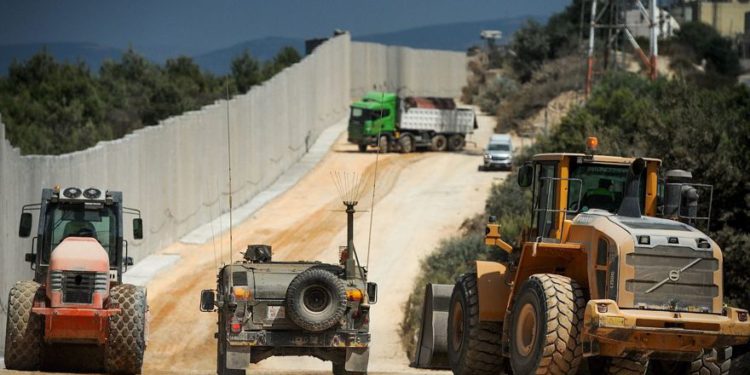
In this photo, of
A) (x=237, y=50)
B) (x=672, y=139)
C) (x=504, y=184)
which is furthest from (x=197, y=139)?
(x=237, y=50)

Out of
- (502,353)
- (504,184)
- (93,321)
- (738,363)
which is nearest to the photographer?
(502,353)

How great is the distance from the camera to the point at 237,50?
103812 mm

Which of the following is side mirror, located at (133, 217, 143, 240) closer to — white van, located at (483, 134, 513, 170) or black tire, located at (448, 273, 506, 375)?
black tire, located at (448, 273, 506, 375)

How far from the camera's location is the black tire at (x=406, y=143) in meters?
66.4

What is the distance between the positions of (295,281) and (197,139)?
2795cm

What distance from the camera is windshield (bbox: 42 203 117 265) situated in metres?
21.8

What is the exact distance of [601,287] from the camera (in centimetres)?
1606

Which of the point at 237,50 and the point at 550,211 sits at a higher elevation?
the point at 237,50

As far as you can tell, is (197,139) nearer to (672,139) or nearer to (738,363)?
(672,139)

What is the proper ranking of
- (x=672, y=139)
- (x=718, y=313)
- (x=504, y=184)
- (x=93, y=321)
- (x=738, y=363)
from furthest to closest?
1. (x=504, y=184)
2. (x=672, y=139)
3. (x=738, y=363)
4. (x=93, y=321)
5. (x=718, y=313)

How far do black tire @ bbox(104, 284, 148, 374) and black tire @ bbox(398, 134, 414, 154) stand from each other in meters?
46.1

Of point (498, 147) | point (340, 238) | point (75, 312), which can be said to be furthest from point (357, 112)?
point (75, 312)

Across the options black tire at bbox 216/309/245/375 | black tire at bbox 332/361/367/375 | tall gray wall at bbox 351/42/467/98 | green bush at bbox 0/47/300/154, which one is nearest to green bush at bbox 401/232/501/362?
black tire at bbox 332/361/367/375

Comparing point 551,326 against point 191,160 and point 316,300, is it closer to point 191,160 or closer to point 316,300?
point 316,300
